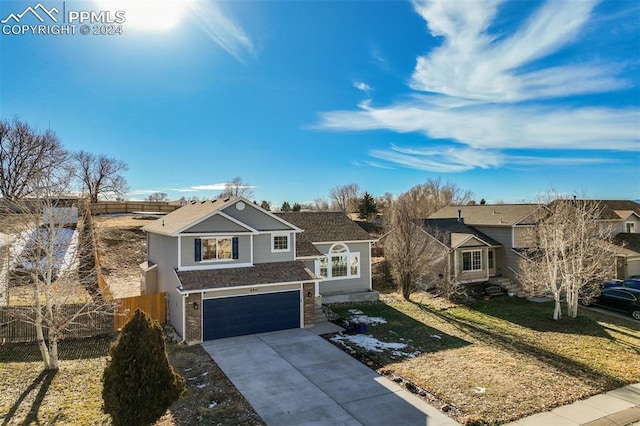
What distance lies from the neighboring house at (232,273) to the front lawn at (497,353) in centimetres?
329

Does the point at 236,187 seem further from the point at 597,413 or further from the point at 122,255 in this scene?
the point at 597,413

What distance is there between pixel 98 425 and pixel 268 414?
4266 mm

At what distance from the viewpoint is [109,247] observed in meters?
32.7

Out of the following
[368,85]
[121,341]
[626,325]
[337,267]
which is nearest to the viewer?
[121,341]

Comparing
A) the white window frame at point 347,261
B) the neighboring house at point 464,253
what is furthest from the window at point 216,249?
the neighboring house at point 464,253

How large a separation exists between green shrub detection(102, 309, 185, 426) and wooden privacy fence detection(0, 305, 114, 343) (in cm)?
674

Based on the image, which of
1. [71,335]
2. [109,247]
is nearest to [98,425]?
[71,335]

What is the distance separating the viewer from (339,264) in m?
23.6

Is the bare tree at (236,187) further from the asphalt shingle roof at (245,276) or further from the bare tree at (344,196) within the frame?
the asphalt shingle roof at (245,276)

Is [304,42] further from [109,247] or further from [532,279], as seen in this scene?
[109,247]

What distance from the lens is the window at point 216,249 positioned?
683 inches

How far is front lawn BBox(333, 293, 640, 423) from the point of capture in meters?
11.2

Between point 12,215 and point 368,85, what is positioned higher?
point 368,85

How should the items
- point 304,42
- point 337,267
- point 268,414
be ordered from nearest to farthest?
1. point 268,414
2. point 304,42
3. point 337,267
